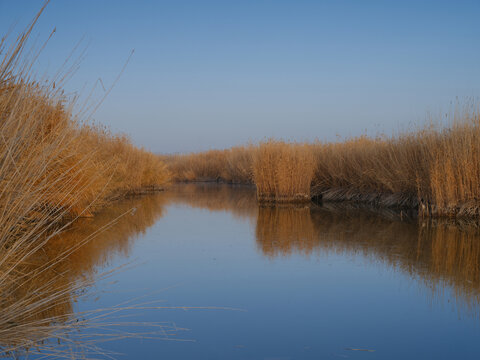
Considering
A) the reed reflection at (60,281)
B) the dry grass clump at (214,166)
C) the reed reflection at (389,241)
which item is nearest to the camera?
the reed reflection at (60,281)

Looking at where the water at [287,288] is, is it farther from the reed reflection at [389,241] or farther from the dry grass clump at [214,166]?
the dry grass clump at [214,166]

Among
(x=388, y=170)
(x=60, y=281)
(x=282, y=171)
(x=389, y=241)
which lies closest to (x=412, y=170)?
(x=388, y=170)

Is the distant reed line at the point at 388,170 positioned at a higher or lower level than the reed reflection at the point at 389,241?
higher

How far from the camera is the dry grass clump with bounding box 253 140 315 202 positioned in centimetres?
1106

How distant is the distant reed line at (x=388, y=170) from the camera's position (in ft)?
26.9

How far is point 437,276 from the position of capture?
457cm

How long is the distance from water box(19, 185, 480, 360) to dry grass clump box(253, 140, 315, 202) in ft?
10.8

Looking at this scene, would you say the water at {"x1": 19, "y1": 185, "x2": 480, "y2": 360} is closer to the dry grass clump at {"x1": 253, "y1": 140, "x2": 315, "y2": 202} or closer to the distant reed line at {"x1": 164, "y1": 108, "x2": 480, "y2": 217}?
the distant reed line at {"x1": 164, "y1": 108, "x2": 480, "y2": 217}

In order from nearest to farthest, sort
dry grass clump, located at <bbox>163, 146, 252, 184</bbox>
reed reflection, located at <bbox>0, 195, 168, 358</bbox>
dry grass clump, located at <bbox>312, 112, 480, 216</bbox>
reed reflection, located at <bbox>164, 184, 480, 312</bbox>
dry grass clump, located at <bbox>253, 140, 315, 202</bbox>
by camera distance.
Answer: reed reflection, located at <bbox>0, 195, 168, 358</bbox> → reed reflection, located at <bbox>164, 184, 480, 312</bbox> → dry grass clump, located at <bbox>312, 112, 480, 216</bbox> → dry grass clump, located at <bbox>253, 140, 315, 202</bbox> → dry grass clump, located at <bbox>163, 146, 252, 184</bbox>

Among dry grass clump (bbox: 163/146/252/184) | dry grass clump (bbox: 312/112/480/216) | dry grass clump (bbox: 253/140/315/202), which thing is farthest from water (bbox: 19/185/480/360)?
dry grass clump (bbox: 163/146/252/184)

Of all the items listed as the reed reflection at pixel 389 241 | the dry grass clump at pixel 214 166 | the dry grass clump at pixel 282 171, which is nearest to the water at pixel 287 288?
the reed reflection at pixel 389 241

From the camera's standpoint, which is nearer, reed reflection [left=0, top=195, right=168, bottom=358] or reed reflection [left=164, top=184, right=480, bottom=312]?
reed reflection [left=0, top=195, right=168, bottom=358]

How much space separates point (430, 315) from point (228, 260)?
8.27 ft

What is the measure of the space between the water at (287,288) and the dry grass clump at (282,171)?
10.8ft
